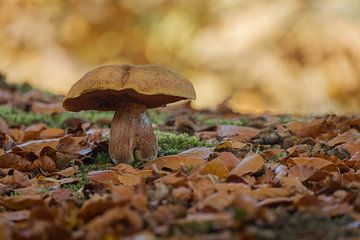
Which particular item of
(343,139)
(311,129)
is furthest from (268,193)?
(311,129)

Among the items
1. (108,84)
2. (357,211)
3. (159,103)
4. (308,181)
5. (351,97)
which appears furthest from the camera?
(351,97)

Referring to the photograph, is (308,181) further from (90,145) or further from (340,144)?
(90,145)

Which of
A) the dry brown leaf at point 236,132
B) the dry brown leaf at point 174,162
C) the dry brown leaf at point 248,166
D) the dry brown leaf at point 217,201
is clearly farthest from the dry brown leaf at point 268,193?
the dry brown leaf at point 236,132

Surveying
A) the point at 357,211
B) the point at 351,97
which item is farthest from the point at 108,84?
the point at 351,97

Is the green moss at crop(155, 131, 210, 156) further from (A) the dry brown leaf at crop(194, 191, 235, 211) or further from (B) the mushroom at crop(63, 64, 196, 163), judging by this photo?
(A) the dry brown leaf at crop(194, 191, 235, 211)

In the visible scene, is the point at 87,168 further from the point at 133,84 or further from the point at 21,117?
the point at 21,117

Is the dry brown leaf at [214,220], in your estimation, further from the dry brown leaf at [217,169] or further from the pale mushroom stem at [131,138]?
the pale mushroom stem at [131,138]
